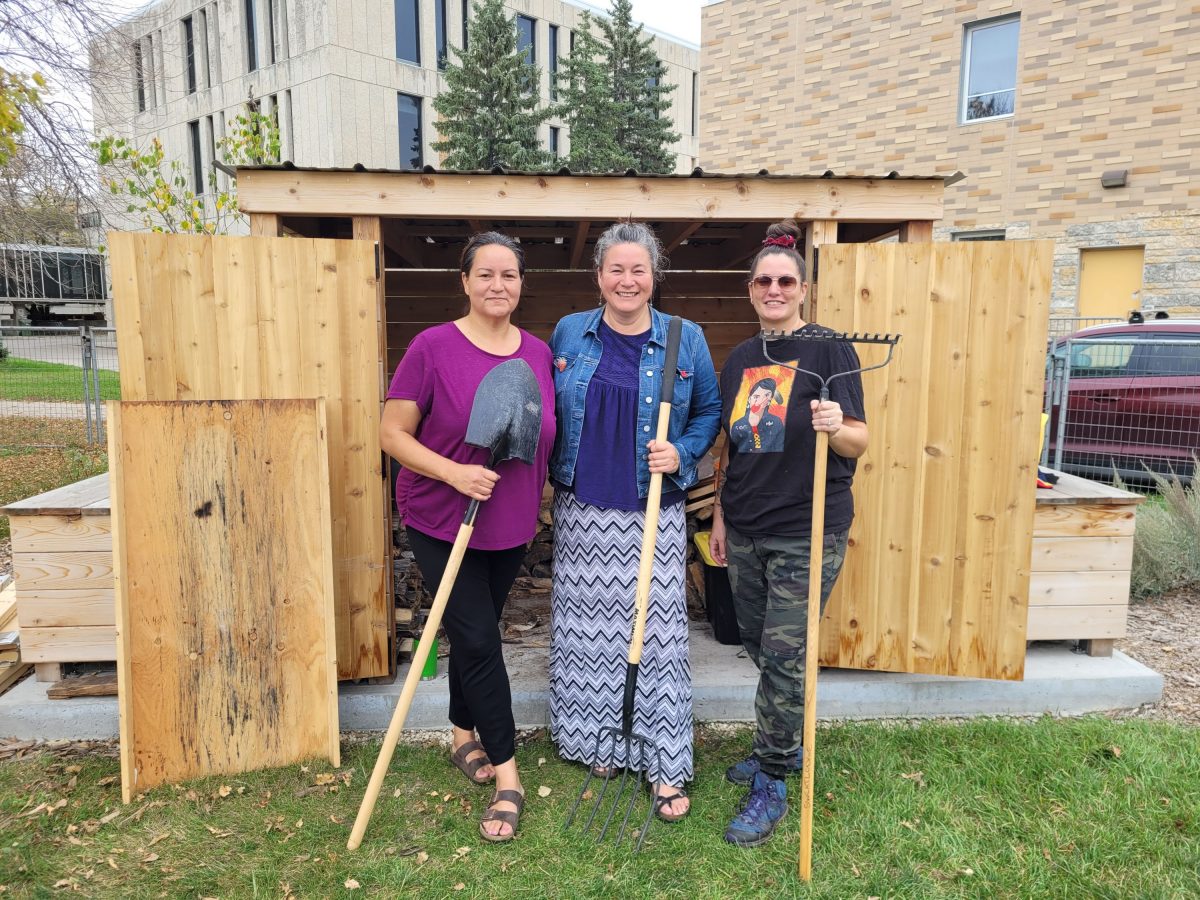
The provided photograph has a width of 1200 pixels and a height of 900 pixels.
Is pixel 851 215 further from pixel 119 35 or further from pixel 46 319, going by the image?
pixel 46 319

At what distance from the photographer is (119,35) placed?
302 inches

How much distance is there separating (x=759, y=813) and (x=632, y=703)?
0.59 meters

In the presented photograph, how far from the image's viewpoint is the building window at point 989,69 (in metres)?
11.6

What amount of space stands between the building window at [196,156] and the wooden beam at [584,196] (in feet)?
84.6

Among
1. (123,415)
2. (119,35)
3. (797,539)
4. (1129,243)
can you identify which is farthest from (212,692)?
(1129,243)

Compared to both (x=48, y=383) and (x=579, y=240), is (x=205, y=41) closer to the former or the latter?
(x=48, y=383)

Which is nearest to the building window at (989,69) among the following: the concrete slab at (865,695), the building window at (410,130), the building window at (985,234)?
the building window at (985,234)

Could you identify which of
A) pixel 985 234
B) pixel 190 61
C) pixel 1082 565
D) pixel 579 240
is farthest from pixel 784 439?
pixel 190 61

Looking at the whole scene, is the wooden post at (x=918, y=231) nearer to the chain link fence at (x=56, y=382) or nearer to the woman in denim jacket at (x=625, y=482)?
the woman in denim jacket at (x=625, y=482)

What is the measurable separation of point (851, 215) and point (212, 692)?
3.34 metres

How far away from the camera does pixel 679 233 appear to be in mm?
4477

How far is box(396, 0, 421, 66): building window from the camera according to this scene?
23984 millimetres

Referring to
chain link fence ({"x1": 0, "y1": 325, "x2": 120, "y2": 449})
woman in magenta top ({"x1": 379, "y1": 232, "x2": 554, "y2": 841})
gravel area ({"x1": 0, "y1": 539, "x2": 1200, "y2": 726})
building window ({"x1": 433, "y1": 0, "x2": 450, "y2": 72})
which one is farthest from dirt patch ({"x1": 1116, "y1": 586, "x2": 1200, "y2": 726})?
building window ({"x1": 433, "y1": 0, "x2": 450, "y2": 72})

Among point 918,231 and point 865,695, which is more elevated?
point 918,231
